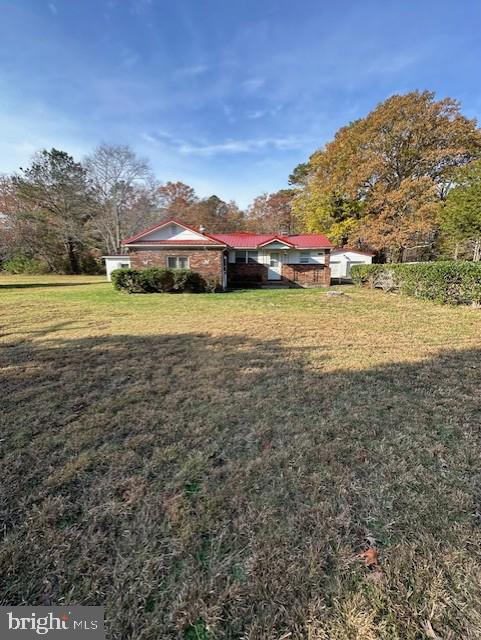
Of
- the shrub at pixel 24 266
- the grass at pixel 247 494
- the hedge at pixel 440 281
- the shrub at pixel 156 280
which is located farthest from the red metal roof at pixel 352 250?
the shrub at pixel 24 266

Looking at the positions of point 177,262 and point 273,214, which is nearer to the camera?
point 177,262

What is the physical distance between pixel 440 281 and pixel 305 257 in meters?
9.22

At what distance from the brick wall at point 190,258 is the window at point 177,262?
167mm

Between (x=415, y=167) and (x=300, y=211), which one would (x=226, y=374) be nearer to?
(x=415, y=167)

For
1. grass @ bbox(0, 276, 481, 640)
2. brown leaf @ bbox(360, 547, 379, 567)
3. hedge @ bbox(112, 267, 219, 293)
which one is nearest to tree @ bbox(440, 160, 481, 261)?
grass @ bbox(0, 276, 481, 640)

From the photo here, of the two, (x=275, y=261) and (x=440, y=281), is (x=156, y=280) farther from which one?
(x=440, y=281)

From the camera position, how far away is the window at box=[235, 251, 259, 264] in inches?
722

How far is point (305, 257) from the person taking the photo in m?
18.4

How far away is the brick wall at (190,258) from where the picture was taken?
15227 millimetres

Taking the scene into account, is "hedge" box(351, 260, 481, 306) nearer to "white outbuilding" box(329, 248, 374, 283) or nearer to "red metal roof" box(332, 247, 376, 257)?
"white outbuilding" box(329, 248, 374, 283)

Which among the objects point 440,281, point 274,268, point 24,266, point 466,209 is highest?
point 466,209

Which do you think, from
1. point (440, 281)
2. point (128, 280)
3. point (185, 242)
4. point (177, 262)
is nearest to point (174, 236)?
point (185, 242)

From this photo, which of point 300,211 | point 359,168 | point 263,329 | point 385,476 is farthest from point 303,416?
point 300,211

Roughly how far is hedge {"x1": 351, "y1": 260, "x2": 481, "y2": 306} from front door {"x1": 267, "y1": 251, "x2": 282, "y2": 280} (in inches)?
255
